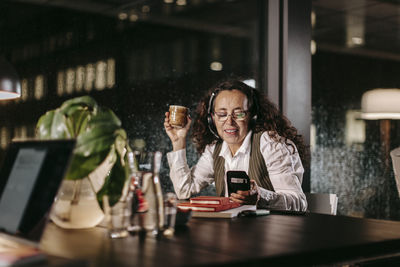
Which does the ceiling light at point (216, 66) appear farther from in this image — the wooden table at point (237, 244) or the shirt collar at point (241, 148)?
the wooden table at point (237, 244)

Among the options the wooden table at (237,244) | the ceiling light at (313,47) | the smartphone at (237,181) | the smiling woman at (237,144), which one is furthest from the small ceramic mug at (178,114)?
the ceiling light at (313,47)

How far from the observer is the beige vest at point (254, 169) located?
237 cm

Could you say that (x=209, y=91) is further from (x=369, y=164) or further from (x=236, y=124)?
(x=369, y=164)

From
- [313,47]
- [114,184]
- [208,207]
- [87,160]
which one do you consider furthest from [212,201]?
[313,47]

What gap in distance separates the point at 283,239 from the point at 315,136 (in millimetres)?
2151

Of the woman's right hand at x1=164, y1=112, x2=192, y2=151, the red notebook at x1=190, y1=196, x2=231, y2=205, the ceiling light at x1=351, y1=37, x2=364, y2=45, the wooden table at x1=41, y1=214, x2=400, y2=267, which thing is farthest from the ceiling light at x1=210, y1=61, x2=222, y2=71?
the wooden table at x1=41, y1=214, x2=400, y2=267

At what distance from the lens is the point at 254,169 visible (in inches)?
94.3

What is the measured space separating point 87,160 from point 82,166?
2cm

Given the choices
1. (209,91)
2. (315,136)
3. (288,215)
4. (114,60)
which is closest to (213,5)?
(209,91)

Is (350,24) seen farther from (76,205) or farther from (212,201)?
(76,205)

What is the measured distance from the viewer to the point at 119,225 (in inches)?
42.0

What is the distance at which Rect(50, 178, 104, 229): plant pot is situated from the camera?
46.9 inches

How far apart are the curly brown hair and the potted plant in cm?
137

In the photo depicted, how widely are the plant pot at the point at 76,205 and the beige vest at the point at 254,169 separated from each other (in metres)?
1.29
